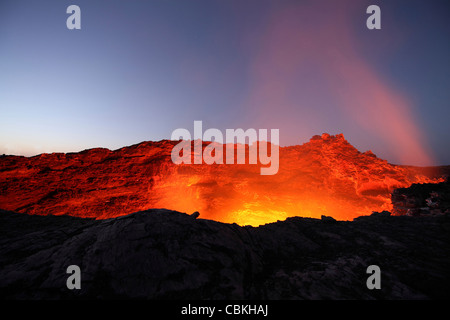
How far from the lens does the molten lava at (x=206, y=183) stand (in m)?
13.4

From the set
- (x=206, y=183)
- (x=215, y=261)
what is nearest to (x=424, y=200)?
(x=215, y=261)

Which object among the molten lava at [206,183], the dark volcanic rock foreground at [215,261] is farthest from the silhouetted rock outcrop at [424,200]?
the molten lava at [206,183]

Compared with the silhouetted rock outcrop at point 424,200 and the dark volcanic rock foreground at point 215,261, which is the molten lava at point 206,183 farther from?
the dark volcanic rock foreground at point 215,261

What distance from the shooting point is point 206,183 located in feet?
71.0

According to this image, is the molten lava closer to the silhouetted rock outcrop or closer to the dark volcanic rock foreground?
the silhouetted rock outcrop

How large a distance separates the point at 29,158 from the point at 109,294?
53.5ft

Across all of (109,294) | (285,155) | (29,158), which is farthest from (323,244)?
(29,158)

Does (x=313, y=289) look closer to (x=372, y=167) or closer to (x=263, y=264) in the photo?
(x=263, y=264)

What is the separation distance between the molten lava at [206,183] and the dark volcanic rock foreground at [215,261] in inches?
403

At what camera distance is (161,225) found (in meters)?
4.39

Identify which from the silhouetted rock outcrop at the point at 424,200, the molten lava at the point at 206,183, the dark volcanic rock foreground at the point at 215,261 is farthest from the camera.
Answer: the molten lava at the point at 206,183

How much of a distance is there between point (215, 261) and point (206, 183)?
18.1 meters

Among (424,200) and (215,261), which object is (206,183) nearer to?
(215,261)

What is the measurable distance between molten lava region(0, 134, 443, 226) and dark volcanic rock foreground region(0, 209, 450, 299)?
10.2 metres
